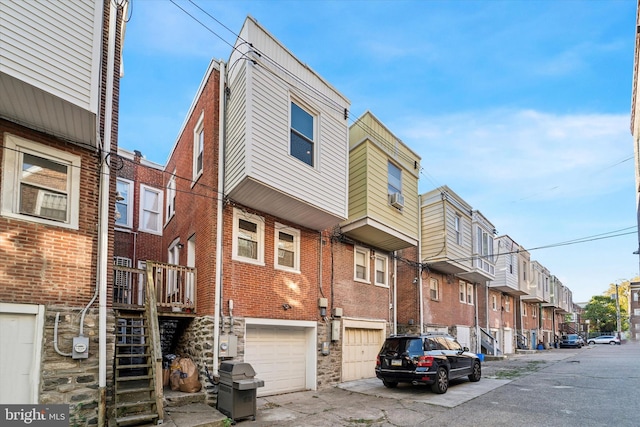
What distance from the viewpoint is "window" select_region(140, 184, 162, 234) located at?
1521cm

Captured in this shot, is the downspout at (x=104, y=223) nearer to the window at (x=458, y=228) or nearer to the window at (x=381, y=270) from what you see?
the window at (x=381, y=270)

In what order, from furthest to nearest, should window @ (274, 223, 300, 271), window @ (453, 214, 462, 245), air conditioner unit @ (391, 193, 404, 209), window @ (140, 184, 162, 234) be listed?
window @ (453, 214, 462, 245), window @ (140, 184, 162, 234), air conditioner unit @ (391, 193, 404, 209), window @ (274, 223, 300, 271)

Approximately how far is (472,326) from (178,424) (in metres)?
19.4

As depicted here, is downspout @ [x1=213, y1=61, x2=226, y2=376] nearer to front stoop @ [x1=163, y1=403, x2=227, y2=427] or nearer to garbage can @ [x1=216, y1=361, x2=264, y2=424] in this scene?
garbage can @ [x1=216, y1=361, x2=264, y2=424]

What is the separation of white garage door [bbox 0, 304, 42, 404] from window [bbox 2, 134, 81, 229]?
1.58 meters

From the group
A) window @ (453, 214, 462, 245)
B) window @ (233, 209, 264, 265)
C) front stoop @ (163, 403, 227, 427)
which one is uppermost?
window @ (453, 214, 462, 245)

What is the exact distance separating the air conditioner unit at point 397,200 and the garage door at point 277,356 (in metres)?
5.72

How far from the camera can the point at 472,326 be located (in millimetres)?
22969

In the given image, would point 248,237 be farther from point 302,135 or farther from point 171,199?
point 171,199

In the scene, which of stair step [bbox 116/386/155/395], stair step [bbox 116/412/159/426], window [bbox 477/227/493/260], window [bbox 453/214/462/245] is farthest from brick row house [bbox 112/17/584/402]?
window [bbox 477/227/493/260]

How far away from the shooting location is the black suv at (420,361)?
11.2m

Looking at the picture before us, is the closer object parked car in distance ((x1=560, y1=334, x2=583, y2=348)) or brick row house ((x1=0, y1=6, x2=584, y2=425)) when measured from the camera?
brick row house ((x1=0, y1=6, x2=584, y2=425))

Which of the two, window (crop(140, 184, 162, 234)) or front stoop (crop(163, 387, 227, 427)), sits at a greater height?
window (crop(140, 184, 162, 234))

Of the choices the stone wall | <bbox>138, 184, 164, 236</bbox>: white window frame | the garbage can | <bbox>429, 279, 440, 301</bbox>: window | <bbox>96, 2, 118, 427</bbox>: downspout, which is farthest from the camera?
<bbox>429, 279, 440, 301</bbox>: window
